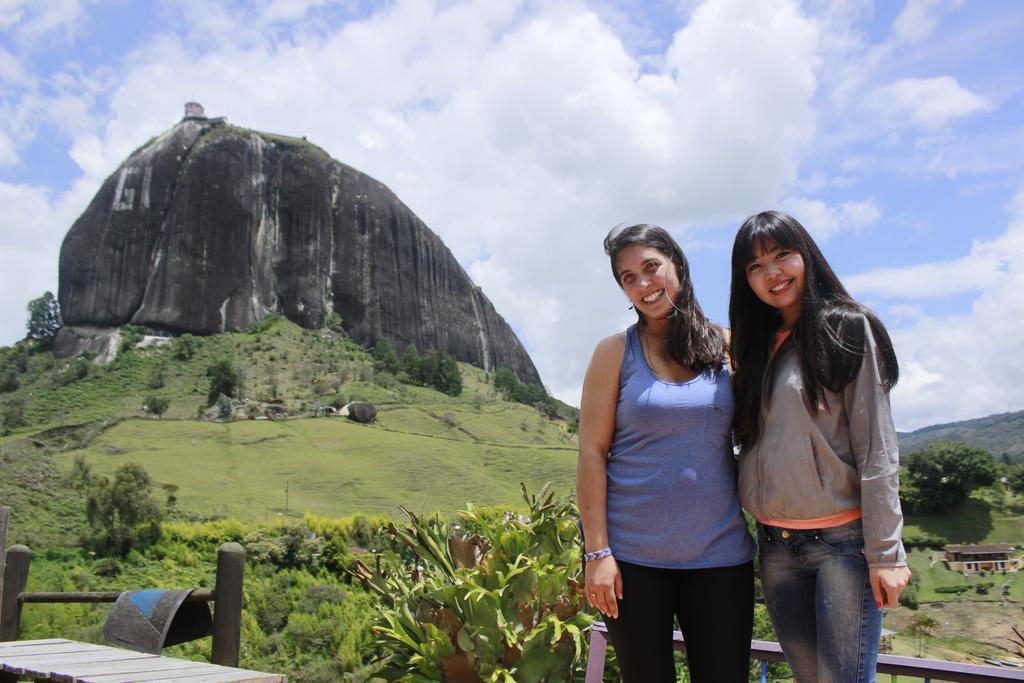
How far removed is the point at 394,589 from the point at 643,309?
2.28 metres

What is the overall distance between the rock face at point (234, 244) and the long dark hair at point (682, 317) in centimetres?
5462

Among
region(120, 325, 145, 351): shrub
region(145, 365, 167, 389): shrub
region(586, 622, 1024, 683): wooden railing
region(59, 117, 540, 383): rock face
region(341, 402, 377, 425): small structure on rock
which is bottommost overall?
region(586, 622, 1024, 683): wooden railing

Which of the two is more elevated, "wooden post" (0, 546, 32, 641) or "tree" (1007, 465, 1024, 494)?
"wooden post" (0, 546, 32, 641)

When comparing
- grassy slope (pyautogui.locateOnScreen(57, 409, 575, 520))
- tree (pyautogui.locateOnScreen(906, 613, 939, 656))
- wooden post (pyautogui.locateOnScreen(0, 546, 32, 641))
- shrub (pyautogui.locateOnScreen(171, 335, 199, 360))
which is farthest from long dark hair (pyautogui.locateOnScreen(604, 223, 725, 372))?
shrub (pyautogui.locateOnScreen(171, 335, 199, 360))

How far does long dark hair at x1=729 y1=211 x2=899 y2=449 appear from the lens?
184 centimetres

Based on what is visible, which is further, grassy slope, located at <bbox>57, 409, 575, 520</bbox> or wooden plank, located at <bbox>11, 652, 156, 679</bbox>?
grassy slope, located at <bbox>57, 409, 575, 520</bbox>

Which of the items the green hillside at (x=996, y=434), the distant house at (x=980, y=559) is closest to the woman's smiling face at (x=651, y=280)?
the distant house at (x=980, y=559)

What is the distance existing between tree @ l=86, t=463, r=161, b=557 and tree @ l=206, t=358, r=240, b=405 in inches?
892

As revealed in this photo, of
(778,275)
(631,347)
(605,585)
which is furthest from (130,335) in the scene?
(778,275)

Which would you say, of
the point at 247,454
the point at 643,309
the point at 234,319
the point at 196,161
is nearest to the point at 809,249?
the point at 643,309

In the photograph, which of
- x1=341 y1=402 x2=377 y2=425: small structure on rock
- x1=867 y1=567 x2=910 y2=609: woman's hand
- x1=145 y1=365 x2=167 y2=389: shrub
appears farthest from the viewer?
x1=145 y1=365 x2=167 y2=389: shrub

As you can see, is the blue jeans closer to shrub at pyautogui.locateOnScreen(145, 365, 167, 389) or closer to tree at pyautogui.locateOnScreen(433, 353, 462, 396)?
shrub at pyautogui.locateOnScreen(145, 365, 167, 389)

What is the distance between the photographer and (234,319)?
54.0m

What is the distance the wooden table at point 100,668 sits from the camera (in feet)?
5.81
